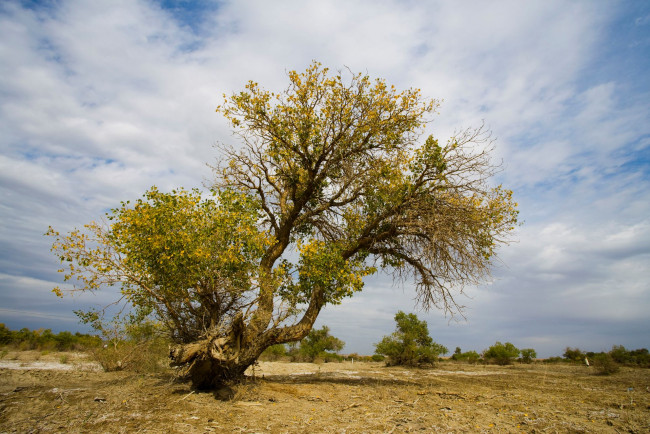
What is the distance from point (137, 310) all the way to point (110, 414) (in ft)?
14.6

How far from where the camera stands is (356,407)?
25.3 ft

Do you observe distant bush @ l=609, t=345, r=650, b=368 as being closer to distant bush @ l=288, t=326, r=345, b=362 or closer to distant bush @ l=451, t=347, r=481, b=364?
distant bush @ l=451, t=347, r=481, b=364

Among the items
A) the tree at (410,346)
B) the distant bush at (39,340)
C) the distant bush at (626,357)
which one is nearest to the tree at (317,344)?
the tree at (410,346)

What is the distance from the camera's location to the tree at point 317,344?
2388 centimetres

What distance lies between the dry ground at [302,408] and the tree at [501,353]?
14061mm

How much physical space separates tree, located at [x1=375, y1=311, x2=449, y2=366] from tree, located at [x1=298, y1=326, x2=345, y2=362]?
4246mm

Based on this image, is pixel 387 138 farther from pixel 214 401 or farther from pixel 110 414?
pixel 110 414

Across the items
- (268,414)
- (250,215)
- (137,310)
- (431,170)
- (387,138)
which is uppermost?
(387,138)

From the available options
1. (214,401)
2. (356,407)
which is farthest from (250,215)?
(356,407)

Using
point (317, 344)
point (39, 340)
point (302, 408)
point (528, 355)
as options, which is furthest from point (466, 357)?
point (39, 340)

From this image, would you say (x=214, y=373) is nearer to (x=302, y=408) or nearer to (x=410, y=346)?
(x=302, y=408)

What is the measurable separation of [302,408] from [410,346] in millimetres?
14021

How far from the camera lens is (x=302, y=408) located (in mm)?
7605

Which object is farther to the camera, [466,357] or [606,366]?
[466,357]
